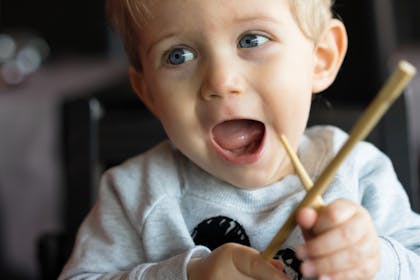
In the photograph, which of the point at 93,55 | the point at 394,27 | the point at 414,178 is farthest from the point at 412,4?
the point at 414,178

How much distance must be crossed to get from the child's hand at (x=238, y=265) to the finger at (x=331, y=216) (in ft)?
0.21

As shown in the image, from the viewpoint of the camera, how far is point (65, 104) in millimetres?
884

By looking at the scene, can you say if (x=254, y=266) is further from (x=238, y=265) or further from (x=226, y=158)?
(x=226, y=158)

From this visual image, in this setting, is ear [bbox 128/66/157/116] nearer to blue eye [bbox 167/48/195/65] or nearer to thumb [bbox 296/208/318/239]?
blue eye [bbox 167/48/195/65]

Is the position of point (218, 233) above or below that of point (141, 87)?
below

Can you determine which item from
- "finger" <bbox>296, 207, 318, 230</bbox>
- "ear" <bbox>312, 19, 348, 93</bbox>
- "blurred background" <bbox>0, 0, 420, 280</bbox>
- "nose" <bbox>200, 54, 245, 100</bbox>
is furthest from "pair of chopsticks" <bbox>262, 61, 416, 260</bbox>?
"blurred background" <bbox>0, 0, 420, 280</bbox>

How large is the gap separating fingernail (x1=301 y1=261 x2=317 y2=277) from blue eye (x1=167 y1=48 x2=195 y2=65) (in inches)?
9.3

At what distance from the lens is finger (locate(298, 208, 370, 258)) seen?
0.48 m

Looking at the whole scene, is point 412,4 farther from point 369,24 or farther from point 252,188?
point 252,188

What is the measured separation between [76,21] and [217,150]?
1813 millimetres

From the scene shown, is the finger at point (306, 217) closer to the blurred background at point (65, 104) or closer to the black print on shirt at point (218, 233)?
the black print on shirt at point (218, 233)

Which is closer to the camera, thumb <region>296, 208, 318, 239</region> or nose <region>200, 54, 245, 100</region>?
thumb <region>296, 208, 318, 239</region>

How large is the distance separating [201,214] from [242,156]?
3.7 inches

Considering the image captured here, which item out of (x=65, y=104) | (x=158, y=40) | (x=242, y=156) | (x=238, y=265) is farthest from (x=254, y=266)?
(x=65, y=104)
